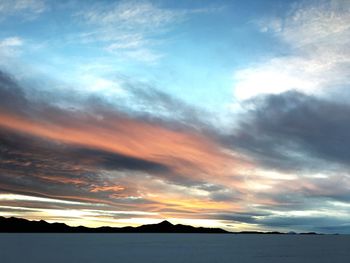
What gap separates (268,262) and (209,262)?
23.7 meters

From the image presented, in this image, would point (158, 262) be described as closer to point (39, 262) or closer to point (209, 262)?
point (209, 262)

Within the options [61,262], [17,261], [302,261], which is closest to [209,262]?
[302,261]

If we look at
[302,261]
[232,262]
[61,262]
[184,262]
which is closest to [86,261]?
[61,262]

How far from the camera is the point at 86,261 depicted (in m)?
139

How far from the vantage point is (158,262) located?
456 ft

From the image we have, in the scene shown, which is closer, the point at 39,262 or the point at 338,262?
the point at 39,262

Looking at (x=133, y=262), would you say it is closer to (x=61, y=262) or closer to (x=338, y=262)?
(x=61, y=262)

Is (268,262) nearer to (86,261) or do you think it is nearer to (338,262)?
(338,262)

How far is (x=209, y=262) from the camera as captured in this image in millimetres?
138375

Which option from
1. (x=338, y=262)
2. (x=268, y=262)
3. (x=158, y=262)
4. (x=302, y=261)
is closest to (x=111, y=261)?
(x=158, y=262)

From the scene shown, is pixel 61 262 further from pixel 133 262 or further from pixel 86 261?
pixel 133 262

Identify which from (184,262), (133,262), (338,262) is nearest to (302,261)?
(338,262)

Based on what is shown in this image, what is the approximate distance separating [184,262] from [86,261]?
35.2 m

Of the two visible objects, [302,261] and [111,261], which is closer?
[111,261]
